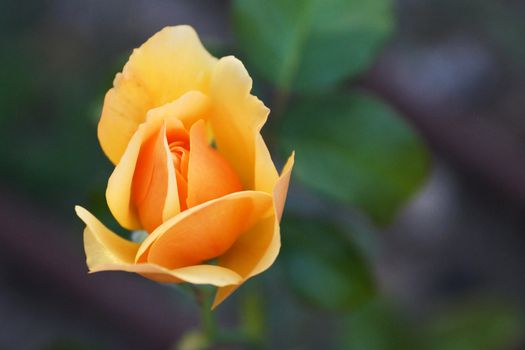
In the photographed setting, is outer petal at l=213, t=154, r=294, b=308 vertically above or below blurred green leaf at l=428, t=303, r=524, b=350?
above

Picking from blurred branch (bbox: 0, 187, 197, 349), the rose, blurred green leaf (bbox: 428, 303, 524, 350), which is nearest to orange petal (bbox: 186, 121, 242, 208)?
the rose

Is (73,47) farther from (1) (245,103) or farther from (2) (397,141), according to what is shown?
(1) (245,103)

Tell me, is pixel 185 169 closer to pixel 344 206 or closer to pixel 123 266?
pixel 123 266

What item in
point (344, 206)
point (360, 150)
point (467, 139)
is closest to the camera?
point (360, 150)

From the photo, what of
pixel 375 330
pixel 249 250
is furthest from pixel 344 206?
pixel 249 250

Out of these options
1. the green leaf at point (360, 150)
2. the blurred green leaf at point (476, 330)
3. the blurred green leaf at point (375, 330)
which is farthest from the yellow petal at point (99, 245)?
the blurred green leaf at point (476, 330)

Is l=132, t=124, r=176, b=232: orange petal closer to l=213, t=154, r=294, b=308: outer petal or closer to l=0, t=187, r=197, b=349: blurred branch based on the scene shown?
l=213, t=154, r=294, b=308: outer petal
